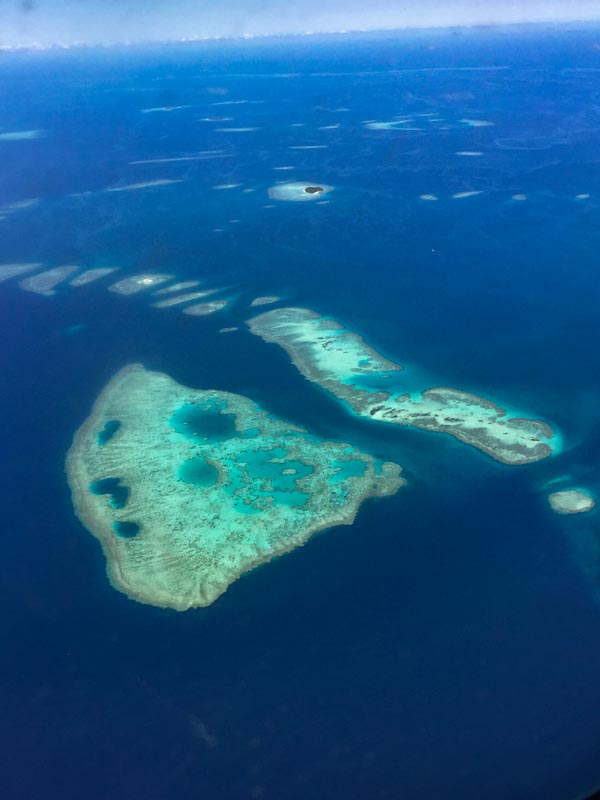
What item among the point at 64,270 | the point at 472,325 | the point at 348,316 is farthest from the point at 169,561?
the point at 64,270

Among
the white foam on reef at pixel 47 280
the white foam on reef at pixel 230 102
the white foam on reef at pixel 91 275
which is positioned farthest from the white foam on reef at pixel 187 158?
the white foam on reef at pixel 230 102

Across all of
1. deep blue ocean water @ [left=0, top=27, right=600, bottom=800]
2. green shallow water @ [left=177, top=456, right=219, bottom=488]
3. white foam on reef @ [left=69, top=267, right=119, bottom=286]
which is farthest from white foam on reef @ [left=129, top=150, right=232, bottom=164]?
green shallow water @ [left=177, top=456, right=219, bottom=488]

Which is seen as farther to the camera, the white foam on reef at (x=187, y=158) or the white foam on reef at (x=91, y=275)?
the white foam on reef at (x=187, y=158)

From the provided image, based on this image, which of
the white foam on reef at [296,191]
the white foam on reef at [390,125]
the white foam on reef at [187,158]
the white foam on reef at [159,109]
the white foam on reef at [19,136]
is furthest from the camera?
the white foam on reef at [159,109]

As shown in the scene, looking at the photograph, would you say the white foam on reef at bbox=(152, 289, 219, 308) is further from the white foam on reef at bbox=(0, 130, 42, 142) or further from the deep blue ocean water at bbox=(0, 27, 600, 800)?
the white foam on reef at bbox=(0, 130, 42, 142)

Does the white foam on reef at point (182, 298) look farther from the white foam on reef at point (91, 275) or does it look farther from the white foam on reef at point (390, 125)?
the white foam on reef at point (390, 125)
